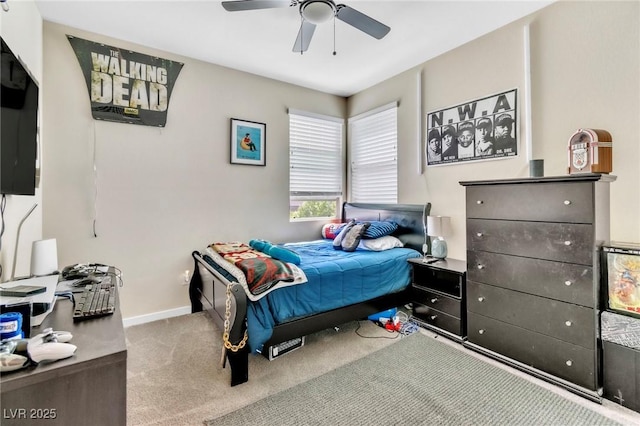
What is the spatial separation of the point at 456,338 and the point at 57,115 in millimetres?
4031

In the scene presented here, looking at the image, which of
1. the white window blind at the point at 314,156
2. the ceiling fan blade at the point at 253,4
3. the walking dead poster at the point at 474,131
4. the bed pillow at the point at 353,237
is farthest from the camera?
the white window blind at the point at 314,156

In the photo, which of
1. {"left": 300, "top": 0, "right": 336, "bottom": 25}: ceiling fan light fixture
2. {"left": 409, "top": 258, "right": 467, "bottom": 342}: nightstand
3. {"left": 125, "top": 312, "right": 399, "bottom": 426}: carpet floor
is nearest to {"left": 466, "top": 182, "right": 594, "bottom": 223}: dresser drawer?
{"left": 409, "top": 258, "right": 467, "bottom": 342}: nightstand

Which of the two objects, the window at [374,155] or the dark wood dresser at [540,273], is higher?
the window at [374,155]

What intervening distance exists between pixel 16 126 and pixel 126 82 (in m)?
1.74

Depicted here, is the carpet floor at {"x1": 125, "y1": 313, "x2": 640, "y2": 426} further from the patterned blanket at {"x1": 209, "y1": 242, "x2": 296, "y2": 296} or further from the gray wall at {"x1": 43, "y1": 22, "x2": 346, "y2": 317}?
the gray wall at {"x1": 43, "y1": 22, "x2": 346, "y2": 317}

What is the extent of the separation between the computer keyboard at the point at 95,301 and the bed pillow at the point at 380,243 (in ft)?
7.48

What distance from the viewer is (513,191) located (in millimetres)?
2256

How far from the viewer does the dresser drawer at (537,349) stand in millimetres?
1923

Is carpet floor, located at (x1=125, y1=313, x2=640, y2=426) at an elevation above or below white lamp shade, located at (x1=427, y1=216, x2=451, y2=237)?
below

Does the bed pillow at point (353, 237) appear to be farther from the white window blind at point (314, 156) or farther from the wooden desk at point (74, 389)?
the wooden desk at point (74, 389)

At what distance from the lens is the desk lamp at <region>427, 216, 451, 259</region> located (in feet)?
9.86

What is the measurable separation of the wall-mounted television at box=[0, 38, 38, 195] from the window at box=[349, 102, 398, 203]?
3.36 metres

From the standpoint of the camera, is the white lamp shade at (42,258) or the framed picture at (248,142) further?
the framed picture at (248,142)

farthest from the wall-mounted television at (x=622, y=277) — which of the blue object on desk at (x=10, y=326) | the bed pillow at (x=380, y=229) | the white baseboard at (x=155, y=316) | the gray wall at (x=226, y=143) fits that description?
the white baseboard at (x=155, y=316)
